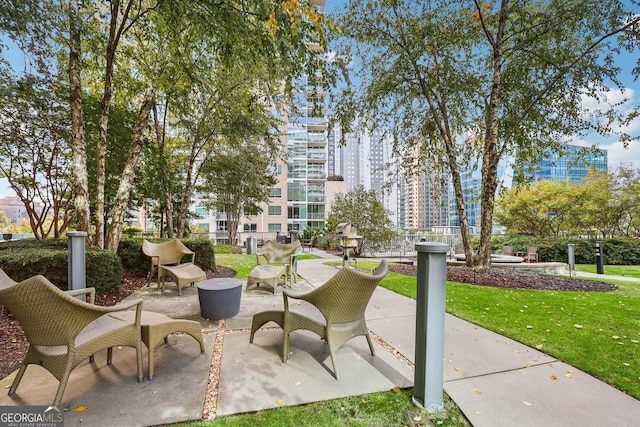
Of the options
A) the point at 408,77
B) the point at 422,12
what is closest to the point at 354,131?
the point at 408,77

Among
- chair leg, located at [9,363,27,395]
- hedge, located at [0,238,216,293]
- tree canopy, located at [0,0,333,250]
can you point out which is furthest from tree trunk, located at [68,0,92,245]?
chair leg, located at [9,363,27,395]

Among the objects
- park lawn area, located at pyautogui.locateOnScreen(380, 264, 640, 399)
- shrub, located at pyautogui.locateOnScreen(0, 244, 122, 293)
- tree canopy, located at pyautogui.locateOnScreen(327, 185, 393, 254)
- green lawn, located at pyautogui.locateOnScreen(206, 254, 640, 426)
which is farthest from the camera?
tree canopy, located at pyautogui.locateOnScreen(327, 185, 393, 254)

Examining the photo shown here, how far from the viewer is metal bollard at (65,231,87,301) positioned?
3.67m

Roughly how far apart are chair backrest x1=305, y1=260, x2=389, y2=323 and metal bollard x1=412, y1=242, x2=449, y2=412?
1.74 ft

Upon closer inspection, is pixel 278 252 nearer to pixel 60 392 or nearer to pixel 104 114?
pixel 104 114

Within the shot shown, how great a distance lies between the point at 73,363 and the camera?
6.51ft

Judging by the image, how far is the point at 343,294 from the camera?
2502 millimetres

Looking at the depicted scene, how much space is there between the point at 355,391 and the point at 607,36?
10.2 m

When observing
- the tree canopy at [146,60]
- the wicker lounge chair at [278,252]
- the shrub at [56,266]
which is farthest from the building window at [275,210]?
the shrub at [56,266]

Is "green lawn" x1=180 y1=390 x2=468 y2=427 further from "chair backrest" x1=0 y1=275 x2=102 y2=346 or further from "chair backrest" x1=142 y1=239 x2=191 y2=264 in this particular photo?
"chair backrest" x1=142 y1=239 x2=191 y2=264

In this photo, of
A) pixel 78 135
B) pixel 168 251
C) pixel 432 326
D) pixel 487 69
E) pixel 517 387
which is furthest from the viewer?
pixel 487 69

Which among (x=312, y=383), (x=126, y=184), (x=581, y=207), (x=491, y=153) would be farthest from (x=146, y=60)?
(x=581, y=207)

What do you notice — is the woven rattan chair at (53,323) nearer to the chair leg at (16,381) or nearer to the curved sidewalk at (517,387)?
the chair leg at (16,381)

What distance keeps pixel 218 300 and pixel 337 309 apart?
7.02 feet
